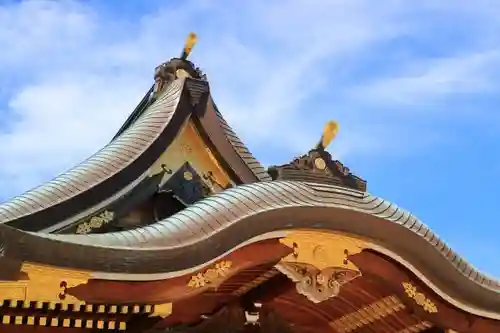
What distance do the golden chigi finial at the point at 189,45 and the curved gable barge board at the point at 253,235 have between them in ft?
9.91

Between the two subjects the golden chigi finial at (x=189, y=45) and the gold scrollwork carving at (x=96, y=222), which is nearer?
the gold scrollwork carving at (x=96, y=222)

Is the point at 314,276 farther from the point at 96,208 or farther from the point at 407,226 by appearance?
the point at 96,208

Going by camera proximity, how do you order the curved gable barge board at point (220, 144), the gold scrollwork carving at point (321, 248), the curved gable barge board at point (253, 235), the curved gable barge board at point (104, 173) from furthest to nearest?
the curved gable barge board at point (220, 144) → the curved gable barge board at point (104, 173) → the gold scrollwork carving at point (321, 248) → the curved gable barge board at point (253, 235)

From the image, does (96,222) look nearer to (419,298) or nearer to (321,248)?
(321,248)

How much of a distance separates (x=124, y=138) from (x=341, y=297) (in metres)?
2.51

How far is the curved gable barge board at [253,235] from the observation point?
4.18 meters

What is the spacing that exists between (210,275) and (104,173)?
1.98 m

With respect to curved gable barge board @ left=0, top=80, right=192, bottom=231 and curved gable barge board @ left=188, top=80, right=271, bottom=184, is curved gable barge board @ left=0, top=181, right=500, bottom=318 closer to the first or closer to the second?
curved gable barge board @ left=0, top=80, right=192, bottom=231

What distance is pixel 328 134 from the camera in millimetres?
5211

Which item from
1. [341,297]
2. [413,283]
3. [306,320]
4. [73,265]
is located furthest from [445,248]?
[73,265]

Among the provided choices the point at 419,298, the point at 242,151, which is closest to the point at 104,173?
the point at 242,151

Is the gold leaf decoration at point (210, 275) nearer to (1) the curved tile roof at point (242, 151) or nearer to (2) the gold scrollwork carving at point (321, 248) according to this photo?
(2) the gold scrollwork carving at point (321, 248)

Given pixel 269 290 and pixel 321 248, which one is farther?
pixel 269 290

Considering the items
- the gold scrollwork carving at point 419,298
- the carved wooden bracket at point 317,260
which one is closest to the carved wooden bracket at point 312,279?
the carved wooden bracket at point 317,260
